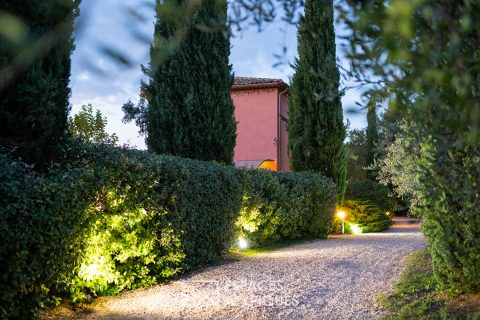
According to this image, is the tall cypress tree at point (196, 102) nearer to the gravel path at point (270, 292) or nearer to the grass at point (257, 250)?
the grass at point (257, 250)

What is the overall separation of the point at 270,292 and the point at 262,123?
17343 millimetres

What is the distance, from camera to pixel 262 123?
24.3 meters

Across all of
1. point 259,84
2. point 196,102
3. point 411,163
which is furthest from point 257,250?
point 259,84

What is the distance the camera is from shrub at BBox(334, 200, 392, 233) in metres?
19.2

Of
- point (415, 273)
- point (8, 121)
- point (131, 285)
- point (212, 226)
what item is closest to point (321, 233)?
point (212, 226)

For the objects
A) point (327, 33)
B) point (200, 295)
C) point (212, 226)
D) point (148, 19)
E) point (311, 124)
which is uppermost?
point (327, 33)

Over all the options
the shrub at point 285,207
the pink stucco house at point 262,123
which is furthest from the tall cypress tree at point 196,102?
the pink stucco house at point 262,123

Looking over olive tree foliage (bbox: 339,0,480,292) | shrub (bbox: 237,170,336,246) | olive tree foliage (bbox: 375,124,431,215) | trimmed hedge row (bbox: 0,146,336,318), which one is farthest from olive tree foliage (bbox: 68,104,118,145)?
olive tree foliage (bbox: 339,0,480,292)

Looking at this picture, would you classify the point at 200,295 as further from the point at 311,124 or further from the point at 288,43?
the point at 311,124

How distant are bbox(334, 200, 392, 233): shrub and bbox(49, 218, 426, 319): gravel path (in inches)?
351

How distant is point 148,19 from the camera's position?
157cm

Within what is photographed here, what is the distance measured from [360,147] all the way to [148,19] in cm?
3400

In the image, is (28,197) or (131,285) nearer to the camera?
(28,197)

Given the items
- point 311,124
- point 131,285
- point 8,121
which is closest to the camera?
point 8,121
